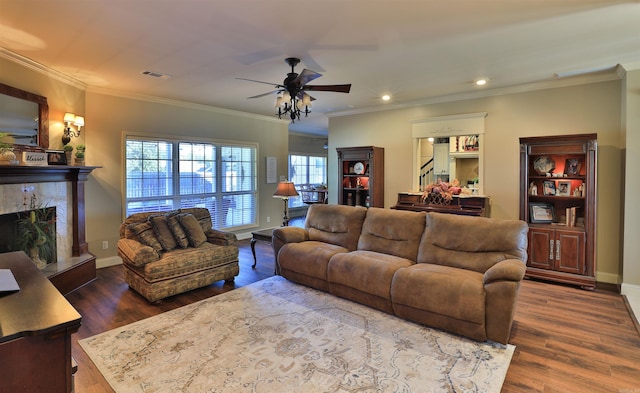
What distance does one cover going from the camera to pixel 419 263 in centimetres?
351

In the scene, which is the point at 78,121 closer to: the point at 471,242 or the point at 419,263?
the point at 419,263

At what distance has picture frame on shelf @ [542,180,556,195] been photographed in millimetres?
4469

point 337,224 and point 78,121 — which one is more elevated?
point 78,121

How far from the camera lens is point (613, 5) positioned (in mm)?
2506

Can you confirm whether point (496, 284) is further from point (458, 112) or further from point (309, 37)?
point (458, 112)

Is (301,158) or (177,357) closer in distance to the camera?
(177,357)

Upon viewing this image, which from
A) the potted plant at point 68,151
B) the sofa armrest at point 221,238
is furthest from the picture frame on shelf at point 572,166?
the potted plant at point 68,151

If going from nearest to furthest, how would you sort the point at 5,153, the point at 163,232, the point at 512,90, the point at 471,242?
the point at 471,242, the point at 5,153, the point at 163,232, the point at 512,90

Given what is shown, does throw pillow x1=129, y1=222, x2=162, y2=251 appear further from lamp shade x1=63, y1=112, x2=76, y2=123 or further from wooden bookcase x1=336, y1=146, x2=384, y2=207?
wooden bookcase x1=336, y1=146, x2=384, y2=207

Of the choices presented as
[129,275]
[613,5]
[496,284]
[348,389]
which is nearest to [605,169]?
[613,5]

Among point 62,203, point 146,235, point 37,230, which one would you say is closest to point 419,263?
point 146,235

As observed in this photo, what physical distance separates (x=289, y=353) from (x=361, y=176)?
408 centimetres

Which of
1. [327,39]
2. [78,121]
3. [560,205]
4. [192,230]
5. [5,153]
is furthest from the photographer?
[560,205]

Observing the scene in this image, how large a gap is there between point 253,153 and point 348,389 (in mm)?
5643
